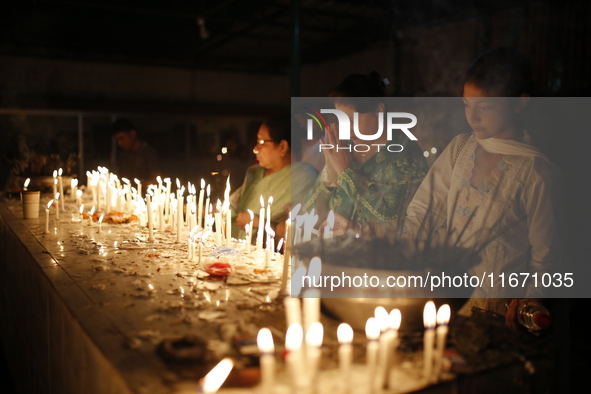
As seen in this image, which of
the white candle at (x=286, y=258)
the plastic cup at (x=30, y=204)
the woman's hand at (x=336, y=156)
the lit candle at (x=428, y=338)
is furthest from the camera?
the plastic cup at (x=30, y=204)

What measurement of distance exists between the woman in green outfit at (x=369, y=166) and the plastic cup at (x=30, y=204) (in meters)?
1.83

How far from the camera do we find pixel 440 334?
107 centimetres

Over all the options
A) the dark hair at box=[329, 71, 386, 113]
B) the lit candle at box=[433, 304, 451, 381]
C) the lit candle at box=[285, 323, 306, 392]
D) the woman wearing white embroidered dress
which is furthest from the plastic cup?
the lit candle at box=[433, 304, 451, 381]

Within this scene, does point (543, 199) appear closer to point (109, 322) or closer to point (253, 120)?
point (109, 322)

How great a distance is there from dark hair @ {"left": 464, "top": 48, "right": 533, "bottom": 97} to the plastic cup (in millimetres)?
2571

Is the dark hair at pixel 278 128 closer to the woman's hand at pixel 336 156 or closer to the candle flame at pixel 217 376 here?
the woman's hand at pixel 336 156

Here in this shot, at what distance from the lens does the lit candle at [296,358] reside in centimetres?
92

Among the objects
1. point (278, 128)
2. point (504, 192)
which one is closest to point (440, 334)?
point (504, 192)

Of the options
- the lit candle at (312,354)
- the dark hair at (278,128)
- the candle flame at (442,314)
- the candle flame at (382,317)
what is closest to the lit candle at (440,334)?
the candle flame at (442,314)

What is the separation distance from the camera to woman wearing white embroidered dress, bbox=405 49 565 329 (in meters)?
1.66

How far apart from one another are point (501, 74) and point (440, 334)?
3.54ft

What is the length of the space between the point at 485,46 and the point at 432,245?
561 centimetres

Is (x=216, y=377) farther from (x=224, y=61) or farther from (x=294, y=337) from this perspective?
(x=224, y=61)

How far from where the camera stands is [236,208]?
3.48 meters
